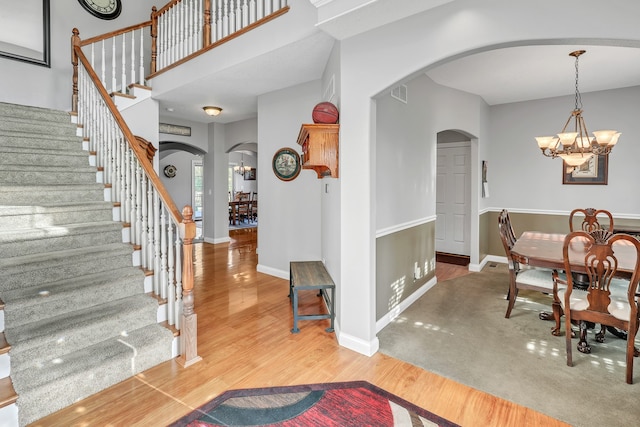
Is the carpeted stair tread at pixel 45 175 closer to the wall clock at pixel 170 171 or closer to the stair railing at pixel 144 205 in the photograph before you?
the stair railing at pixel 144 205

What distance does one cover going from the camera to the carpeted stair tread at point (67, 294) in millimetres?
2254

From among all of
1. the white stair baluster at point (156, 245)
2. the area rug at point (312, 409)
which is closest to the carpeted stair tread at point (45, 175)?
the white stair baluster at point (156, 245)

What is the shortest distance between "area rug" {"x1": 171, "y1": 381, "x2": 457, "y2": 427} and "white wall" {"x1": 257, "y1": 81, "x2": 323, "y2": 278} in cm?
239

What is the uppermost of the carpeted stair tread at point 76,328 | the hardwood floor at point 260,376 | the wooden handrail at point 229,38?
the wooden handrail at point 229,38

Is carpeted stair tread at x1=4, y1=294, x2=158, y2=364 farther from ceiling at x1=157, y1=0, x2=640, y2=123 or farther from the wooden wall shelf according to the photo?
ceiling at x1=157, y1=0, x2=640, y2=123

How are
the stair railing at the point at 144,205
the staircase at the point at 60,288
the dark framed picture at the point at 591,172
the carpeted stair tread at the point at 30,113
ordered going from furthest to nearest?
the dark framed picture at the point at 591,172 < the carpeted stair tread at the point at 30,113 < the stair railing at the point at 144,205 < the staircase at the point at 60,288

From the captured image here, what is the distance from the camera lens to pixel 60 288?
250 cm

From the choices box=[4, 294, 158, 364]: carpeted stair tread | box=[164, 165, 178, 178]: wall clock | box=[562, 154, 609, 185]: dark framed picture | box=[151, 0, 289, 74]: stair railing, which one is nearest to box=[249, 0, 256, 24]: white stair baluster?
box=[151, 0, 289, 74]: stair railing

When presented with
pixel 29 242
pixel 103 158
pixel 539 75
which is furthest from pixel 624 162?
pixel 29 242

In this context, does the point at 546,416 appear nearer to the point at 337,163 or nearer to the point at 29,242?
the point at 337,163

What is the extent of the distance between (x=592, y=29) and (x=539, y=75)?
10.2 ft

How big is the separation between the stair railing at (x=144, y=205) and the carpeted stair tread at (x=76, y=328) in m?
0.22

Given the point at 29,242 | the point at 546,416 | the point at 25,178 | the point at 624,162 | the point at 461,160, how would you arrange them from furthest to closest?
1. the point at 461,160
2. the point at 624,162
3. the point at 25,178
4. the point at 29,242
5. the point at 546,416

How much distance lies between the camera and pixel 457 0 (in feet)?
6.79
